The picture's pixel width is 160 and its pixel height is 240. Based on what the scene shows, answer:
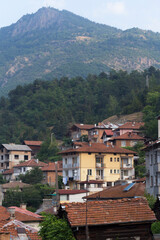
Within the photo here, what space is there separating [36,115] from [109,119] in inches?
1051

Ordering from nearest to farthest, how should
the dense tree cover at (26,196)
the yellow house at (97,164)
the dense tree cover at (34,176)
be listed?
1. the dense tree cover at (26,196)
2. the yellow house at (97,164)
3. the dense tree cover at (34,176)

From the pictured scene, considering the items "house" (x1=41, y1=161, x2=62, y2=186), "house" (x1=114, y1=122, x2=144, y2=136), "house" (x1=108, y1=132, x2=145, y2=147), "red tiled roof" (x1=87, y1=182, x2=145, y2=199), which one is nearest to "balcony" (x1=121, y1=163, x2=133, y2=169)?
"house" (x1=41, y1=161, x2=62, y2=186)

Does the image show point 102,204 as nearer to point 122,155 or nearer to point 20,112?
point 122,155

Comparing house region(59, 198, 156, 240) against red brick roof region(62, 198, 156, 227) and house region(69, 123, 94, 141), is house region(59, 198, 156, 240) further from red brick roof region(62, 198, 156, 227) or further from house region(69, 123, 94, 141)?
house region(69, 123, 94, 141)

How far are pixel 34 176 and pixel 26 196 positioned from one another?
55.3 feet

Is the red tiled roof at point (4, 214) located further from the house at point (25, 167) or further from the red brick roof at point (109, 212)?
the house at point (25, 167)

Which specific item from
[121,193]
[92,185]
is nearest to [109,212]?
[121,193]

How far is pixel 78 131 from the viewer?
435 ft

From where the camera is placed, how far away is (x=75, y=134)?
441ft

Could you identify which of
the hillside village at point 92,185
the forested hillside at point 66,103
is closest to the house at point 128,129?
the hillside village at point 92,185

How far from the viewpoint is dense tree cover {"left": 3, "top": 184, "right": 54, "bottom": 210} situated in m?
75.1

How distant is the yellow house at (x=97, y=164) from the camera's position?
8200 centimetres

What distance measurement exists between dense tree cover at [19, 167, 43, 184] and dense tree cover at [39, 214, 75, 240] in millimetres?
71849

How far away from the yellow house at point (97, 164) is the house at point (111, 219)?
5991 centimetres
